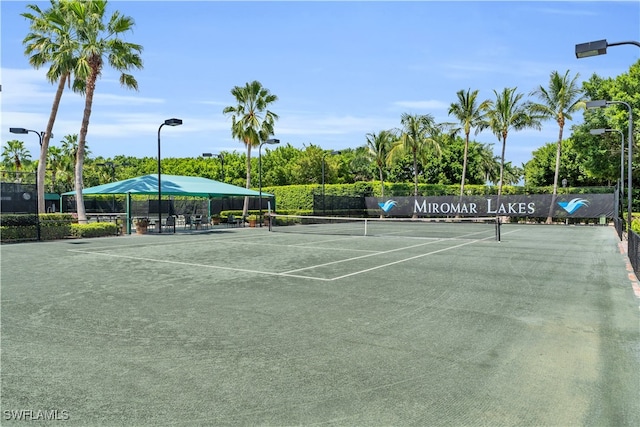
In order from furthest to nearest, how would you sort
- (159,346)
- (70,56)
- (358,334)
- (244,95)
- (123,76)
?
(244,95) < (123,76) < (70,56) < (358,334) < (159,346)

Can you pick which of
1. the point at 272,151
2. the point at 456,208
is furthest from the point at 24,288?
the point at 272,151

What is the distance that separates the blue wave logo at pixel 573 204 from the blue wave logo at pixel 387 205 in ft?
49.9

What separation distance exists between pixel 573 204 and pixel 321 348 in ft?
124

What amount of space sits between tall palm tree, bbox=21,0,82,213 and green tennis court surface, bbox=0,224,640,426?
18277 mm

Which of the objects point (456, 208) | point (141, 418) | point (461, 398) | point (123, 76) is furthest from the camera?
point (456, 208)

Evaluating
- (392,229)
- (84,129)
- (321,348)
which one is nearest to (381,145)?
(392,229)

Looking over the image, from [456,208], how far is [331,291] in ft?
120

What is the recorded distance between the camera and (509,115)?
45000 millimetres

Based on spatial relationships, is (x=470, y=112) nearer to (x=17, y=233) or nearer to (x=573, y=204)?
(x=573, y=204)

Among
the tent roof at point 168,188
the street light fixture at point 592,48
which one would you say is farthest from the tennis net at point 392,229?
the street light fixture at point 592,48

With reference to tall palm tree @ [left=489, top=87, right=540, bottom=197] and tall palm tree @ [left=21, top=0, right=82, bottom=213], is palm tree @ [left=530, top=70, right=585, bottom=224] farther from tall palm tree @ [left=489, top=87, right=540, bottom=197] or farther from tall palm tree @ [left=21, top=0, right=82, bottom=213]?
tall palm tree @ [left=21, top=0, right=82, bottom=213]

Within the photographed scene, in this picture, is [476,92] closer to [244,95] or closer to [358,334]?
[244,95]

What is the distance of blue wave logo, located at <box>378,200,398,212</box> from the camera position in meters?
46.1

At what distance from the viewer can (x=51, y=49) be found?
86.2 feet
